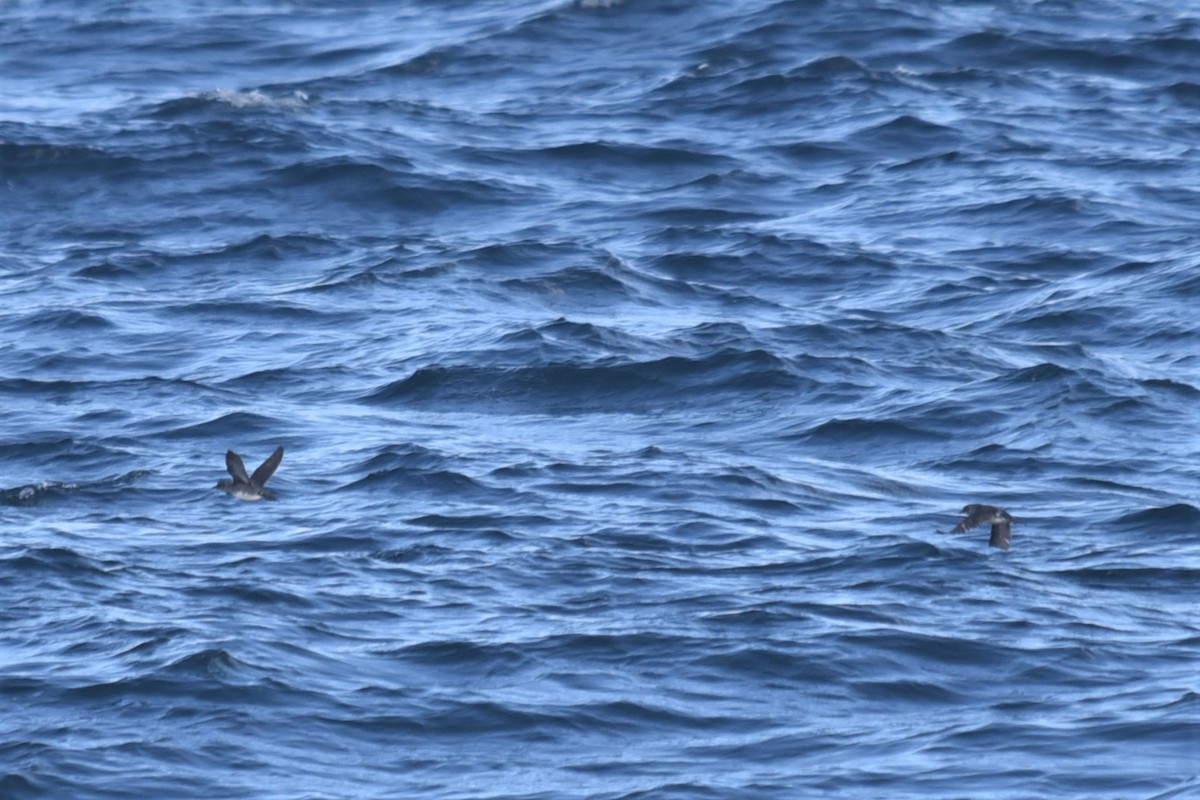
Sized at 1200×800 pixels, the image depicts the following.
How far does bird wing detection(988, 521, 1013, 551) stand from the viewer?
15.2 meters

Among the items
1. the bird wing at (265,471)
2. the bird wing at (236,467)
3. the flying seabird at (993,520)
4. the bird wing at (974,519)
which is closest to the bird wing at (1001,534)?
the flying seabird at (993,520)

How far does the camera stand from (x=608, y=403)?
1975 cm

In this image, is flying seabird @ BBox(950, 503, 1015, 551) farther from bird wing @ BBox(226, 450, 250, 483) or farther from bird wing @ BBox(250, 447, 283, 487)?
bird wing @ BBox(226, 450, 250, 483)

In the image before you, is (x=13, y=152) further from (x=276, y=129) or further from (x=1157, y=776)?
(x=1157, y=776)

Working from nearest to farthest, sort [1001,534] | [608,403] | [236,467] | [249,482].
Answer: [1001,534], [236,467], [249,482], [608,403]

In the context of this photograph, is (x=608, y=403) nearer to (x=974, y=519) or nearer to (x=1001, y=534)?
(x=974, y=519)

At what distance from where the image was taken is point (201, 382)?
65.9 feet

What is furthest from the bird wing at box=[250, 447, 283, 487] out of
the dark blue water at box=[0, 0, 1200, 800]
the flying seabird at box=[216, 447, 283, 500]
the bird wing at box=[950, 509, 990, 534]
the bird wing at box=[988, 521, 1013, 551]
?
the bird wing at box=[988, 521, 1013, 551]

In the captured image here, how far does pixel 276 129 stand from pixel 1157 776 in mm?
18097

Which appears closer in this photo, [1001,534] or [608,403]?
[1001,534]

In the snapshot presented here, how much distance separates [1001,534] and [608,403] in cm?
521

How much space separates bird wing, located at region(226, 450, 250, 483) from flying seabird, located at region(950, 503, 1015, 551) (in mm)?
4705

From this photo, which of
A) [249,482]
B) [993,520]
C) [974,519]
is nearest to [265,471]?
[249,482]

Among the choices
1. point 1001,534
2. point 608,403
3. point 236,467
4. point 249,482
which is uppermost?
point 236,467
